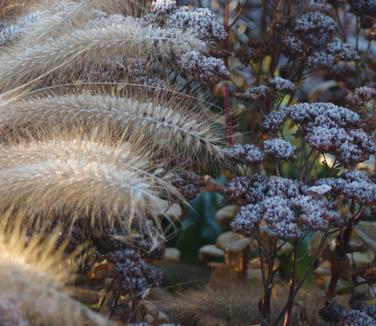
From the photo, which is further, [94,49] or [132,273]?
[94,49]

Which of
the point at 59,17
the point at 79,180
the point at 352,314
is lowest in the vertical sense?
the point at 352,314

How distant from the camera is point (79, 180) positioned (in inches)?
42.8

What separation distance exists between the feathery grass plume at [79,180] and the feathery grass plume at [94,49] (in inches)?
6.8

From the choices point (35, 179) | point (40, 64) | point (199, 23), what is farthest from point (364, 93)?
point (35, 179)

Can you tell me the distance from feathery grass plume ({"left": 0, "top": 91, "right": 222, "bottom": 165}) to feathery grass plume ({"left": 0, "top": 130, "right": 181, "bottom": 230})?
0.10 ft

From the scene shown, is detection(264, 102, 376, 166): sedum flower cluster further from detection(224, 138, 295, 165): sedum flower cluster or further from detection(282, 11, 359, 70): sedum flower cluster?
detection(282, 11, 359, 70): sedum flower cluster

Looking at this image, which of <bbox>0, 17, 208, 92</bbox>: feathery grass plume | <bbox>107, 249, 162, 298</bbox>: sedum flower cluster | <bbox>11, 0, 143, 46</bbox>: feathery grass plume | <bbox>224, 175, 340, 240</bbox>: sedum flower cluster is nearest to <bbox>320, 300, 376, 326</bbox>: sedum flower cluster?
<bbox>224, 175, 340, 240</bbox>: sedum flower cluster

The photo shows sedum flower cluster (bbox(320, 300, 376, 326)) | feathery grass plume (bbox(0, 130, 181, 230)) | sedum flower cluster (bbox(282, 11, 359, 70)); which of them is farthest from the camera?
sedum flower cluster (bbox(282, 11, 359, 70))

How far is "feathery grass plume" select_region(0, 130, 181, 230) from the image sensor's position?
3.51ft

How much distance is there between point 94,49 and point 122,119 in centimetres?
17

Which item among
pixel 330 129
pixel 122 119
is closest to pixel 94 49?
pixel 122 119

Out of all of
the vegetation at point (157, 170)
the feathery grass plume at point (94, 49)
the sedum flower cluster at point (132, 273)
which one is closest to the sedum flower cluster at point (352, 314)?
the vegetation at point (157, 170)

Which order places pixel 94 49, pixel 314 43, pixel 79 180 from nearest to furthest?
pixel 79 180, pixel 94 49, pixel 314 43

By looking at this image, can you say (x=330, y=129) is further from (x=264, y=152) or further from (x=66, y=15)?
(x=66, y=15)
